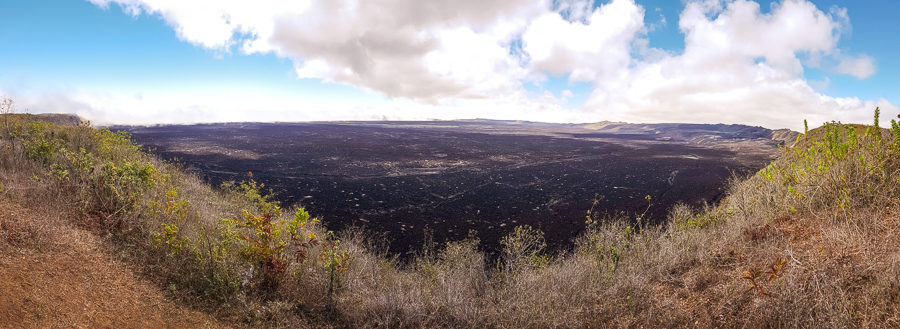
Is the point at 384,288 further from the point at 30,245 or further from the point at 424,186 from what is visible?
the point at 424,186

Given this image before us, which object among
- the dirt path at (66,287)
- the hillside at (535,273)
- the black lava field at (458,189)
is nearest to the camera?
the dirt path at (66,287)

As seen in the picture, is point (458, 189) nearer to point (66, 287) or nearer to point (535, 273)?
point (535, 273)

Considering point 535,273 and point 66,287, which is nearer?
point 66,287

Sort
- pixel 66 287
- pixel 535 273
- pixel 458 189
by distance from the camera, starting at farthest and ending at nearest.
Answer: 1. pixel 458 189
2. pixel 535 273
3. pixel 66 287

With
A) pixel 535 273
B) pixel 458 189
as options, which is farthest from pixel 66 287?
pixel 458 189

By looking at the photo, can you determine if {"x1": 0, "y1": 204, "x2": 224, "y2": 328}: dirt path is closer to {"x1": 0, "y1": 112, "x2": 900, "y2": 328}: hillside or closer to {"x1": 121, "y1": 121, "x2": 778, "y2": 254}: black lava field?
{"x1": 0, "y1": 112, "x2": 900, "y2": 328}: hillside

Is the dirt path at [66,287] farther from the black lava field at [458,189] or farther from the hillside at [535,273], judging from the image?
the black lava field at [458,189]

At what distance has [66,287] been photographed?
376 centimetres

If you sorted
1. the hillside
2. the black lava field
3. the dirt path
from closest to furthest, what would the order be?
the dirt path, the hillside, the black lava field

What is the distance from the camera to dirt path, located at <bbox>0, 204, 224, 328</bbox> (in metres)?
3.35

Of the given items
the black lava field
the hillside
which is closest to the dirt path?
the hillside

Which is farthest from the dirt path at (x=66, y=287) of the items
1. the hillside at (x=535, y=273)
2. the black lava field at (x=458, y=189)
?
the black lava field at (x=458, y=189)

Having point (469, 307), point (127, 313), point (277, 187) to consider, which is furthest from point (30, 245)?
point (277, 187)

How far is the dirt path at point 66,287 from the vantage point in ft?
11.0
